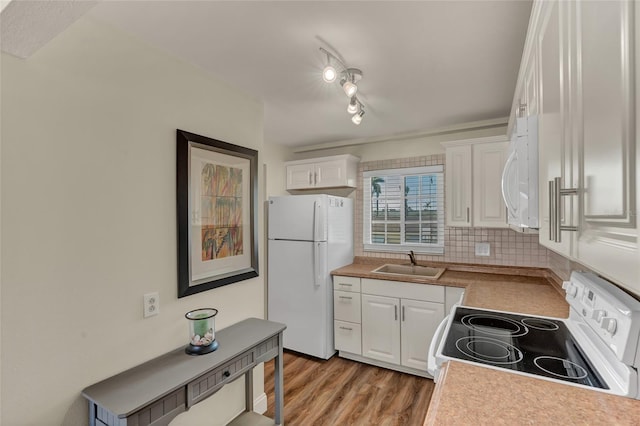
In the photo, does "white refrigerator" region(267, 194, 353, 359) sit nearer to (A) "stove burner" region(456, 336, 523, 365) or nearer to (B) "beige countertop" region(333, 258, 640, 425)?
(A) "stove burner" region(456, 336, 523, 365)

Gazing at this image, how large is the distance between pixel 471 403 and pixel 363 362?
2362mm

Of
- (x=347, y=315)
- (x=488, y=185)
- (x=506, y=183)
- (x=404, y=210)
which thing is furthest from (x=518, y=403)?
(x=404, y=210)

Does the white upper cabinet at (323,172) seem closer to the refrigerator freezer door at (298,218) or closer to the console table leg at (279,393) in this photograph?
the refrigerator freezer door at (298,218)

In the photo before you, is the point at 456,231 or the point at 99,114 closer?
the point at 99,114

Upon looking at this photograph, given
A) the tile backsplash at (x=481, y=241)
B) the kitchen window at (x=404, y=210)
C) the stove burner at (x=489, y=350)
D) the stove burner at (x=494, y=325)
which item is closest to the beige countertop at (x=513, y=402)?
the stove burner at (x=489, y=350)

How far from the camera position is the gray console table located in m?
1.26

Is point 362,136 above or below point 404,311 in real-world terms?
above

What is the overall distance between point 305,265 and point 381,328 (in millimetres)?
948

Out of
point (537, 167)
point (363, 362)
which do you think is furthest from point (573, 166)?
point (363, 362)

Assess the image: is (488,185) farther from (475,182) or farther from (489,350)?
(489,350)

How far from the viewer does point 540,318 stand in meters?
1.60

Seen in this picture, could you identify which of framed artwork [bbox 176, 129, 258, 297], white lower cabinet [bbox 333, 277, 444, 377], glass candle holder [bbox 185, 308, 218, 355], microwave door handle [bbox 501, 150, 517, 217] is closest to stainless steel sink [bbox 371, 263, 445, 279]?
white lower cabinet [bbox 333, 277, 444, 377]

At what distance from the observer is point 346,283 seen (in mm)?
3117

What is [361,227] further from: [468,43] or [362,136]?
[468,43]
